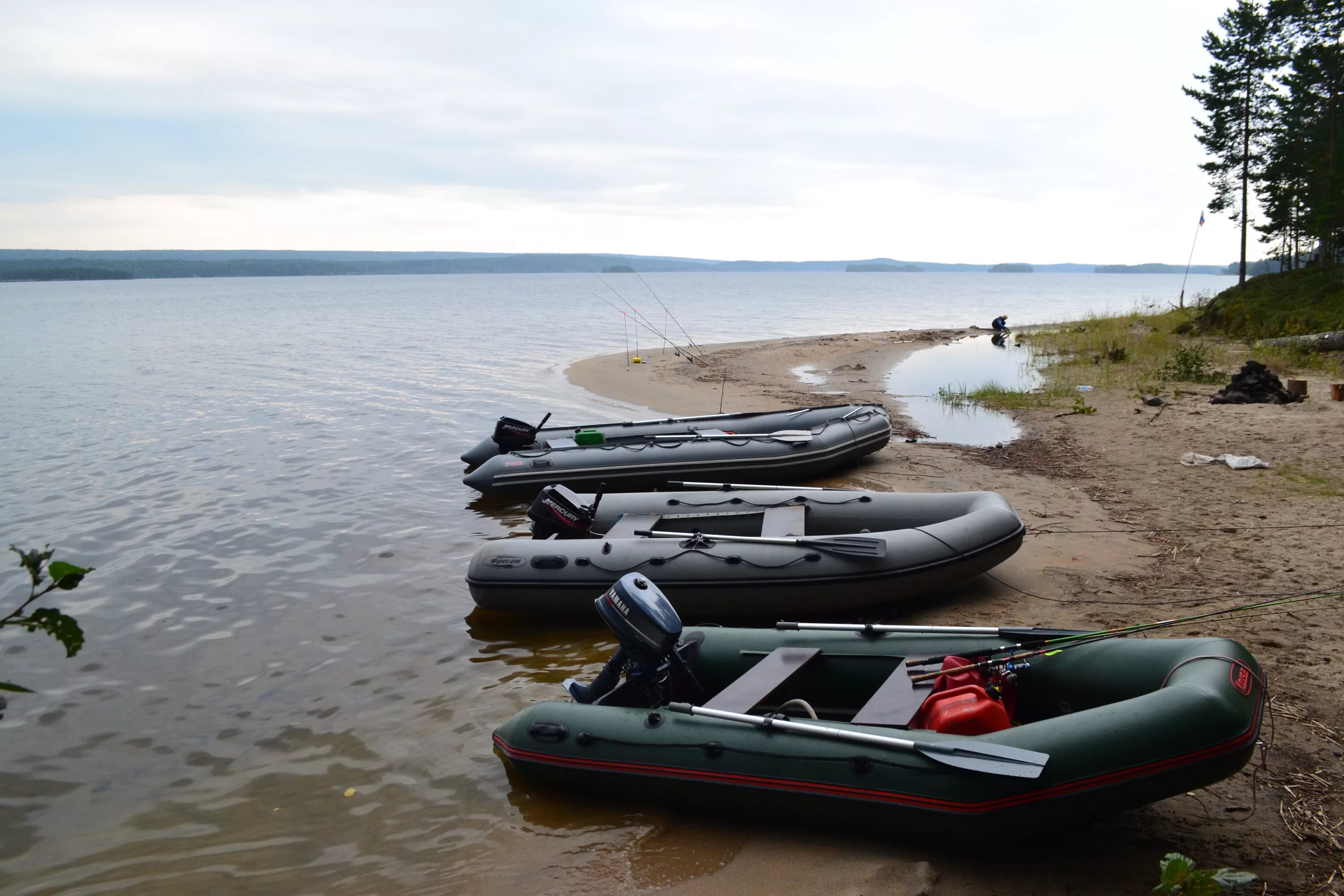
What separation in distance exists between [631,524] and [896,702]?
10.3 ft

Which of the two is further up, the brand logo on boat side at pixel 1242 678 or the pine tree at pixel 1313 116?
the pine tree at pixel 1313 116

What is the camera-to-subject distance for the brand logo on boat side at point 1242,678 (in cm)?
326

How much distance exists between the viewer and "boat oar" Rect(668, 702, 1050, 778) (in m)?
3.21

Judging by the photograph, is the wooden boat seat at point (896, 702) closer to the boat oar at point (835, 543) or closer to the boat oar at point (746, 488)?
the boat oar at point (835, 543)

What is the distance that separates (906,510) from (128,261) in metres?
197

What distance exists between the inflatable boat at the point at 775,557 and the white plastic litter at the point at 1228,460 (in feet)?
11.6

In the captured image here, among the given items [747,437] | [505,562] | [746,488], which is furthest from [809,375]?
[505,562]

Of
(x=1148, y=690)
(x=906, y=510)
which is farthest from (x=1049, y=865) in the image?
(x=906, y=510)

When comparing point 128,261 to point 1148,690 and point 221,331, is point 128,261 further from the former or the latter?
point 1148,690

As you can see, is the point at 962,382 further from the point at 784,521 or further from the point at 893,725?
the point at 893,725

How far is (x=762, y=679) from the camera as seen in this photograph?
4.22 meters

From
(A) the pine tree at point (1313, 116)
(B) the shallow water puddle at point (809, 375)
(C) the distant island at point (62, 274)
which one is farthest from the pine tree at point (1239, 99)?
(C) the distant island at point (62, 274)

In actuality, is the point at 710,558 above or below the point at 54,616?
below

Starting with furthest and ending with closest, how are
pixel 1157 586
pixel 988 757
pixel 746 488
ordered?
pixel 746 488
pixel 1157 586
pixel 988 757
